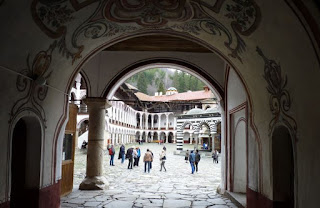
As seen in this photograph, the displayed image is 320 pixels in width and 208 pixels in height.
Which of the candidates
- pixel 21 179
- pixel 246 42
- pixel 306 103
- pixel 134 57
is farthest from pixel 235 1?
pixel 134 57

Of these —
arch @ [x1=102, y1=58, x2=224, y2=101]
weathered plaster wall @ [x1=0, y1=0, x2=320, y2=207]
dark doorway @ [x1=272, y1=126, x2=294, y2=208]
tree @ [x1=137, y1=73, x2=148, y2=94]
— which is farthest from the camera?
tree @ [x1=137, y1=73, x2=148, y2=94]

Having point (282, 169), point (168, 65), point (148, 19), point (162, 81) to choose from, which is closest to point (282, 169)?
point (282, 169)

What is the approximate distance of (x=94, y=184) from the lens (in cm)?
932

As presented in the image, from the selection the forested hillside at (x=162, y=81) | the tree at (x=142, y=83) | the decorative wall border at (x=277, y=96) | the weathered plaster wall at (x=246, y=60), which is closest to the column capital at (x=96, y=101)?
the weathered plaster wall at (x=246, y=60)

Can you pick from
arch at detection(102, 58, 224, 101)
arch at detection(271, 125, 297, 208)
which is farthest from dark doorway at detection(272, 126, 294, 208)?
arch at detection(102, 58, 224, 101)

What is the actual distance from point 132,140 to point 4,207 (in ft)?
169

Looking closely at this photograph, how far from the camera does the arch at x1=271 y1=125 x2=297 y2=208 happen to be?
4.70 meters

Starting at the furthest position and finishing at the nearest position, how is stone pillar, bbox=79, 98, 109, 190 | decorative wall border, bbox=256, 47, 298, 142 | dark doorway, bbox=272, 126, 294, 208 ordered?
stone pillar, bbox=79, 98, 109, 190 → dark doorway, bbox=272, 126, 294, 208 → decorative wall border, bbox=256, 47, 298, 142

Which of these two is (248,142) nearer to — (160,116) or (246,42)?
(246,42)

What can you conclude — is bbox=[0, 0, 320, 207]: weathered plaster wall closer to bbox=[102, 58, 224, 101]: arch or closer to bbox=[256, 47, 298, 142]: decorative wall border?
bbox=[256, 47, 298, 142]: decorative wall border

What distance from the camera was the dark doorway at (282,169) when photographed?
4.70m

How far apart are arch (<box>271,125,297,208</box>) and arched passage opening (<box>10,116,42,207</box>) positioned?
3.98 m

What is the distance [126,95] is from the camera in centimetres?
4303

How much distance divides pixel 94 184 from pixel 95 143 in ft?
4.35
